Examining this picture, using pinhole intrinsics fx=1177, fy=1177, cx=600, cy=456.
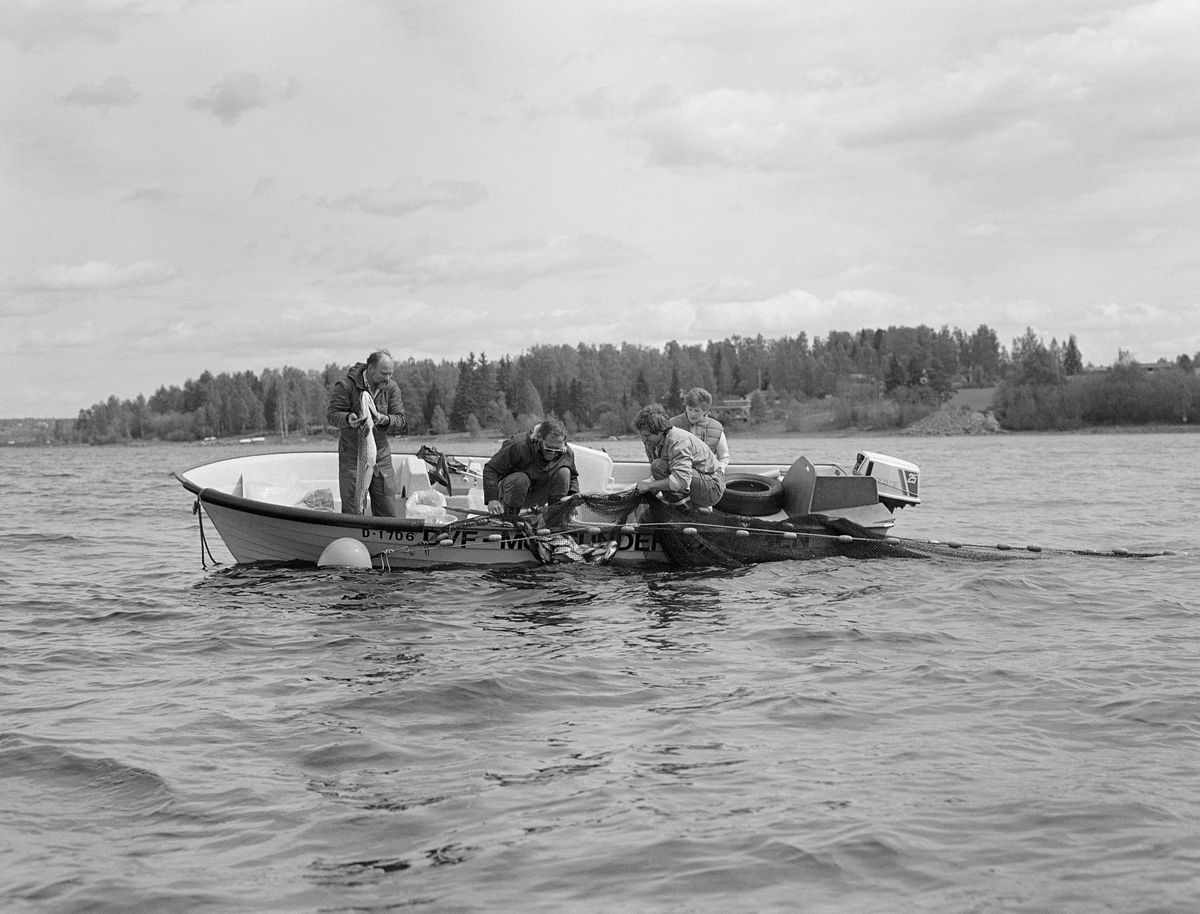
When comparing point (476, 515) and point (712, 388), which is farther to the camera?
point (712, 388)

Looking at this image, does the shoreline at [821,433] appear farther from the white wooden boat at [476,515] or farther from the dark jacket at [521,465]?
the dark jacket at [521,465]

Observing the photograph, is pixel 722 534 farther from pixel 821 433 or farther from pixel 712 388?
pixel 712 388

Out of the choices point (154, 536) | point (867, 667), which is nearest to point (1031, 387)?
point (154, 536)

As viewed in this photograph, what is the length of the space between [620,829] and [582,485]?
9182 millimetres

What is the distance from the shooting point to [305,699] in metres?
7.43

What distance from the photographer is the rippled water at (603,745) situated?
469 centimetres

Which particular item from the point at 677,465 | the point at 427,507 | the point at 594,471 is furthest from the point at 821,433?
the point at 677,465

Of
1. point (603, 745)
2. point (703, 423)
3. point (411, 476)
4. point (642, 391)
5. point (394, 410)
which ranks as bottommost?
point (603, 745)

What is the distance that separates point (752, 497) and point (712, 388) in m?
137

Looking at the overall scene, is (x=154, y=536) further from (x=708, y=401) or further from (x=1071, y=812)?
(x=1071, y=812)

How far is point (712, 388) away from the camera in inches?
5906

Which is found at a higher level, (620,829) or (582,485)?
(582,485)

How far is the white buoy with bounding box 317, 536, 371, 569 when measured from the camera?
12.1 metres

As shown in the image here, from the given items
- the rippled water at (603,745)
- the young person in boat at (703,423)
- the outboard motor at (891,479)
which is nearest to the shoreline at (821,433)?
the young person in boat at (703,423)
